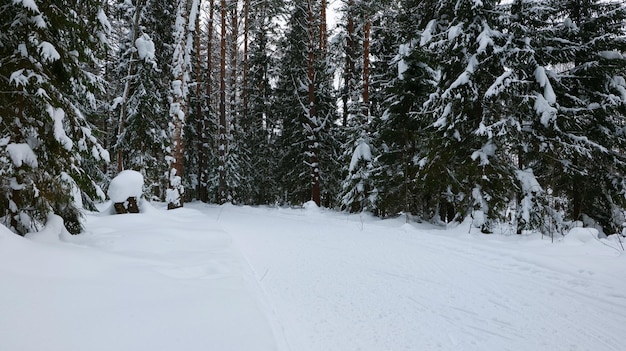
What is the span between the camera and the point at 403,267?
564 centimetres

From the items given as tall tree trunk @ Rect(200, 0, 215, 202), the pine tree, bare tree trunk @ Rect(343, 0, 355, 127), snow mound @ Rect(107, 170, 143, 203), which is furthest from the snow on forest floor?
the pine tree

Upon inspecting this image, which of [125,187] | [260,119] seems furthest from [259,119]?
[125,187]

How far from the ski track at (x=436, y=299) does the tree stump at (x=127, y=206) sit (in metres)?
4.60

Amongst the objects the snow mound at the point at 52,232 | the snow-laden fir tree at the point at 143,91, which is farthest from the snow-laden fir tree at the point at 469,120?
the snow-laden fir tree at the point at 143,91

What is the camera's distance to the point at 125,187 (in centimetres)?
942

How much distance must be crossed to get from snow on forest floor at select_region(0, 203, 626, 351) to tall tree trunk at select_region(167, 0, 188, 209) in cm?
727

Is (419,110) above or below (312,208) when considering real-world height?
above

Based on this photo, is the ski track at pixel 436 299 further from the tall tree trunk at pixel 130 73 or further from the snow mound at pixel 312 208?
the tall tree trunk at pixel 130 73

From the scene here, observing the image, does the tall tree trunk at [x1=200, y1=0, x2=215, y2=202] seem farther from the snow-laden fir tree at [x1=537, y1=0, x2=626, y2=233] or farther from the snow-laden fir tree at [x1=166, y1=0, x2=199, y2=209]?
the snow-laden fir tree at [x1=537, y1=0, x2=626, y2=233]

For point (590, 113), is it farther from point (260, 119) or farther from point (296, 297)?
point (260, 119)

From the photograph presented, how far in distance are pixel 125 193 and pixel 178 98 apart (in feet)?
16.1

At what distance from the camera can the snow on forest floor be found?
→ 277cm

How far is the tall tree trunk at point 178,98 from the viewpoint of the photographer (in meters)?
12.7

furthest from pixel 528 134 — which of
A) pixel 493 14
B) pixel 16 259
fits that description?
pixel 16 259
